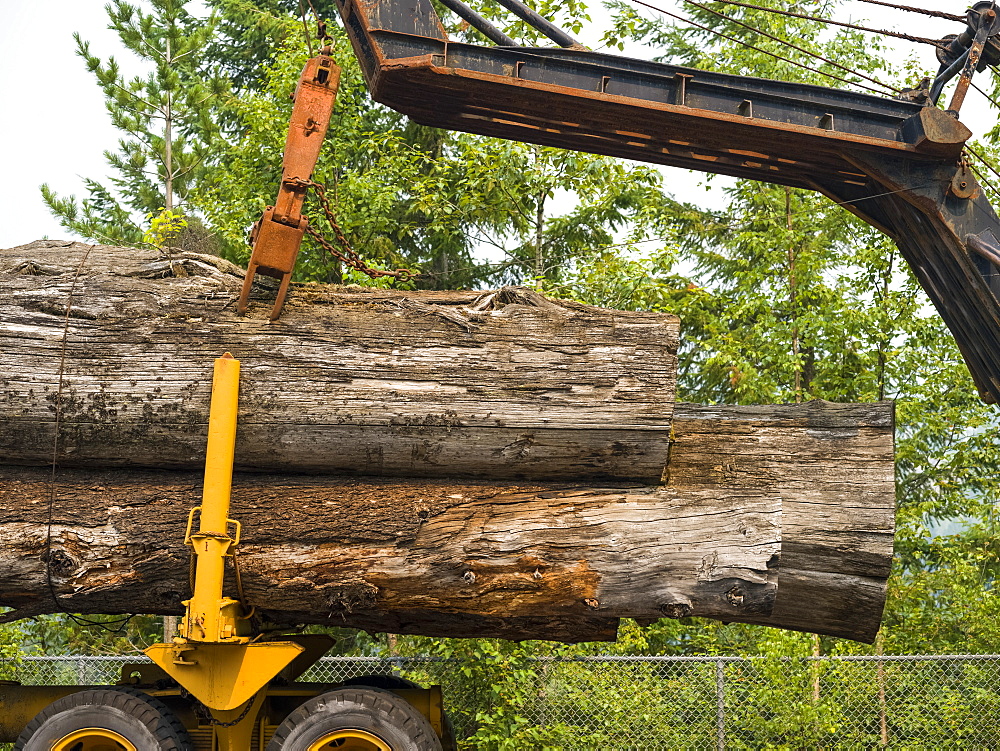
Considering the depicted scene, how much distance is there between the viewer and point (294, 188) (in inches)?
203

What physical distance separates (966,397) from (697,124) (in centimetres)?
864

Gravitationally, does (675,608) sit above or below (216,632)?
above

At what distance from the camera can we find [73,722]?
15.6 feet

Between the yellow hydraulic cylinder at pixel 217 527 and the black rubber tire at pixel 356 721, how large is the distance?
53 cm

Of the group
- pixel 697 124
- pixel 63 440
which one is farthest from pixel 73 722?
pixel 697 124

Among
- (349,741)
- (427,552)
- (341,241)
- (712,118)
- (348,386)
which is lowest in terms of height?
(349,741)

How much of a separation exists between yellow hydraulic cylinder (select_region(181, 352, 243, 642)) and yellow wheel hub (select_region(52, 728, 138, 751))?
635 mm

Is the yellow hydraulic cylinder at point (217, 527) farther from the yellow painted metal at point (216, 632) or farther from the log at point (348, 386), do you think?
the log at point (348, 386)

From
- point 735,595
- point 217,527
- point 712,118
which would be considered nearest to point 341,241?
point 217,527

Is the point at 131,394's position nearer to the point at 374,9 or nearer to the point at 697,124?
the point at 374,9

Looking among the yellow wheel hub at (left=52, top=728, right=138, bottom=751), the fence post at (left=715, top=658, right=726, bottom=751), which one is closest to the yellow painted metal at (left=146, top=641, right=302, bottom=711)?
the yellow wheel hub at (left=52, top=728, right=138, bottom=751)

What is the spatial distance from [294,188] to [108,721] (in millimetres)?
2829

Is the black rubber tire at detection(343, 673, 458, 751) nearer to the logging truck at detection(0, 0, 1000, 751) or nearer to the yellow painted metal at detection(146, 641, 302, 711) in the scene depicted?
the logging truck at detection(0, 0, 1000, 751)

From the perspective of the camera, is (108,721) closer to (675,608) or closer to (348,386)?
(348,386)
